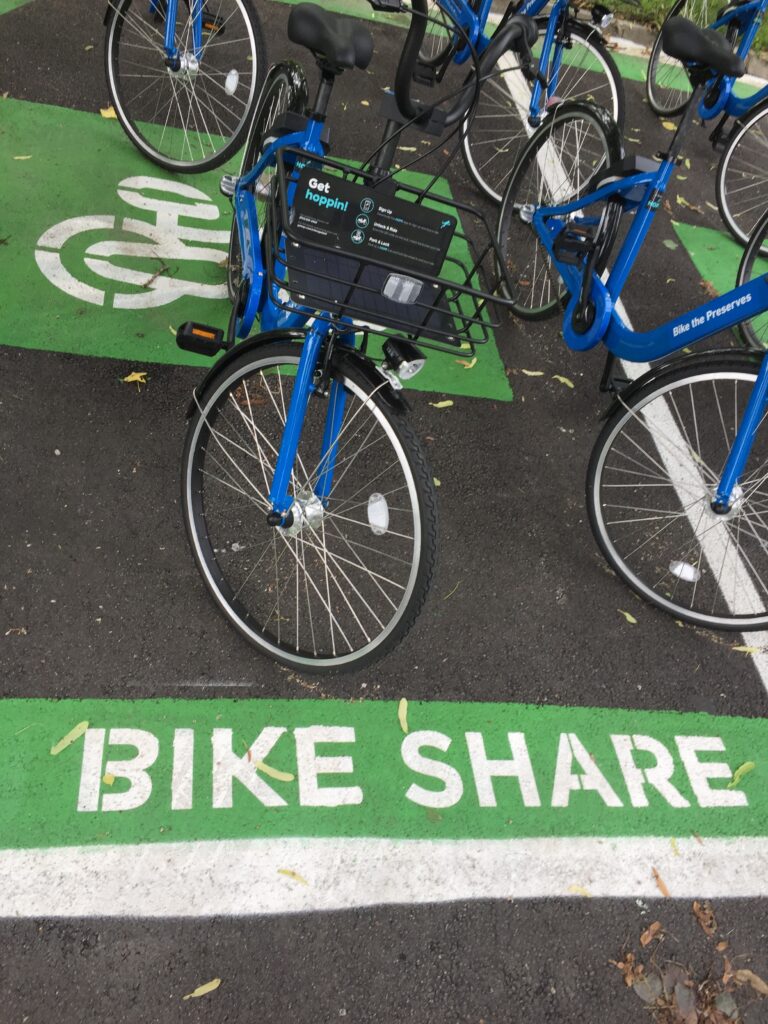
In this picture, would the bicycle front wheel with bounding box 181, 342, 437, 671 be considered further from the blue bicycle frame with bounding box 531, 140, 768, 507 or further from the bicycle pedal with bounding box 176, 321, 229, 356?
the blue bicycle frame with bounding box 531, 140, 768, 507

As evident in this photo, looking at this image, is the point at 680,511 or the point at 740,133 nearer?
the point at 680,511

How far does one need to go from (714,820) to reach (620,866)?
427 millimetres

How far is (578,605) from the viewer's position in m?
3.60

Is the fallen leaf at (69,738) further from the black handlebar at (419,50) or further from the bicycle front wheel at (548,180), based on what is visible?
the bicycle front wheel at (548,180)

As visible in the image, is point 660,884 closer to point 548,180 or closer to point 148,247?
point 548,180

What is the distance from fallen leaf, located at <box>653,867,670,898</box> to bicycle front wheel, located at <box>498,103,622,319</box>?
A: 8.55 ft

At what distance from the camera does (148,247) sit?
14.7 ft

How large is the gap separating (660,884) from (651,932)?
0.16 meters

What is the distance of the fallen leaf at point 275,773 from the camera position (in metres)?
2.81

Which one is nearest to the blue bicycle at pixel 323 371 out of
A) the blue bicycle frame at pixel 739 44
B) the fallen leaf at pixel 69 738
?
the fallen leaf at pixel 69 738

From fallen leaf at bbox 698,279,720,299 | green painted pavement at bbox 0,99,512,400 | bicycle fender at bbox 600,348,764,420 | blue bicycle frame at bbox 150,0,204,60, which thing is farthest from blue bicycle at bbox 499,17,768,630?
blue bicycle frame at bbox 150,0,204,60

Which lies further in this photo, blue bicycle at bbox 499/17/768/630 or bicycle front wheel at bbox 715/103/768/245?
bicycle front wheel at bbox 715/103/768/245

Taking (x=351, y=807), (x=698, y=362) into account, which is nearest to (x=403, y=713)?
(x=351, y=807)

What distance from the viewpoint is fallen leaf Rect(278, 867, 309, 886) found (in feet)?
8.57
